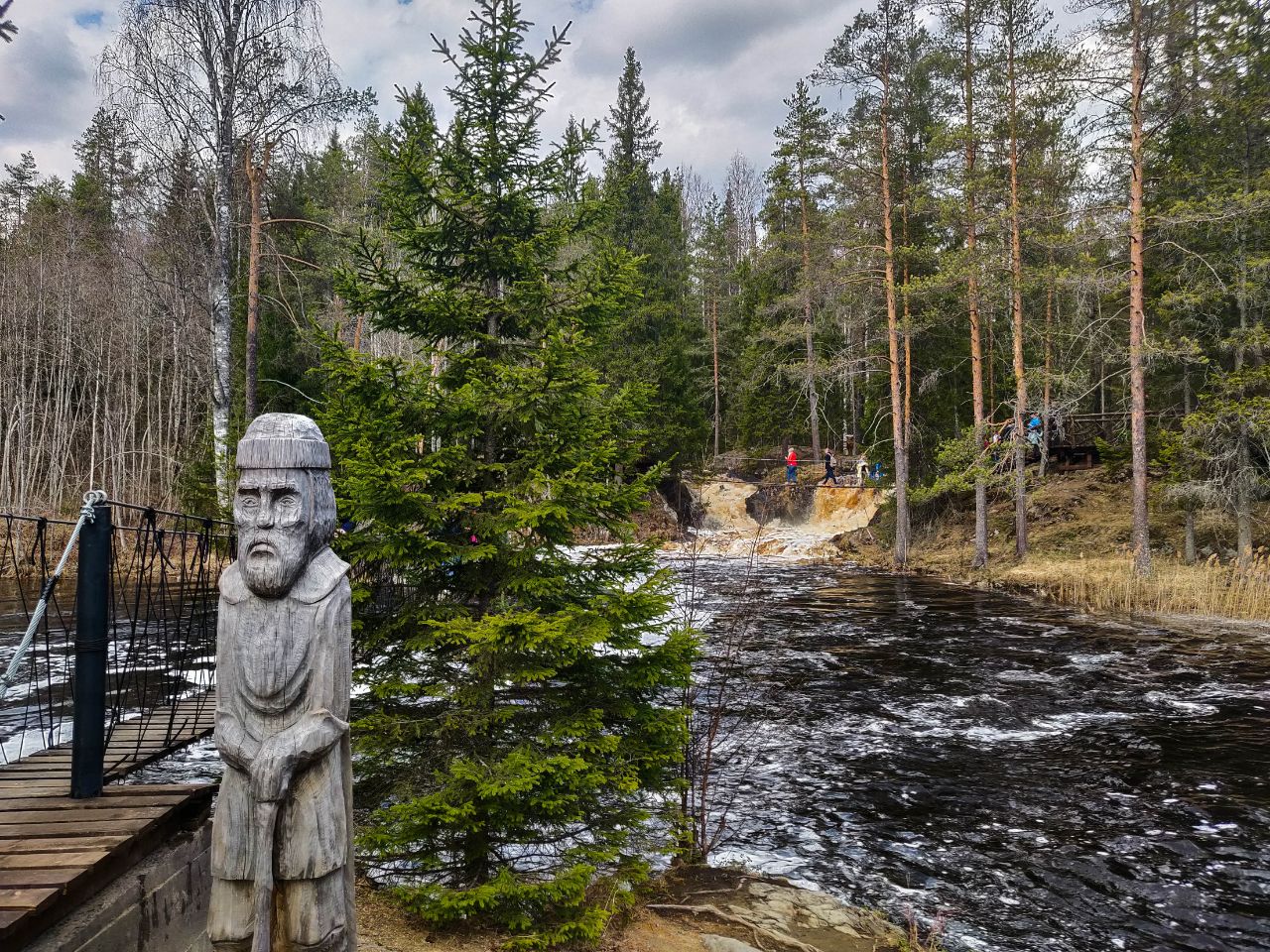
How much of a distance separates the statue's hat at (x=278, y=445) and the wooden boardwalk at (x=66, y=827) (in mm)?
1946

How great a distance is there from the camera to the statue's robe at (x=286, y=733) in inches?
119

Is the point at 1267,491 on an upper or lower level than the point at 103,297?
lower

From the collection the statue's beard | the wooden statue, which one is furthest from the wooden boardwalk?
the statue's beard

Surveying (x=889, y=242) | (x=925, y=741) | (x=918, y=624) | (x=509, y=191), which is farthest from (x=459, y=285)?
(x=889, y=242)

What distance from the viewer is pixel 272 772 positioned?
118 inches

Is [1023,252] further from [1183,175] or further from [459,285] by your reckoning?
[459,285]

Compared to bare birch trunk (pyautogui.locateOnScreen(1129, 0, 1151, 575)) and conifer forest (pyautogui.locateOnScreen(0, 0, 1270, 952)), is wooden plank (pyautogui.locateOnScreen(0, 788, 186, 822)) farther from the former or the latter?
bare birch trunk (pyautogui.locateOnScreen(1129, 0, 1151, 575))

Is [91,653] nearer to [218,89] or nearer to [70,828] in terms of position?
[70,828]

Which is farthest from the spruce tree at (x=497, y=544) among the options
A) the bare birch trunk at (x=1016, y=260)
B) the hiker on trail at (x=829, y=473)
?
the hiker on trail at (x=829, y=473)

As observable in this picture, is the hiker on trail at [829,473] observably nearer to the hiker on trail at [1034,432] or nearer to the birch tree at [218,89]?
the hiker on trail at [1034,432]

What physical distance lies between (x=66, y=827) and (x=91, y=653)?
0.86 metres

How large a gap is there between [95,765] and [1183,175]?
22.1 metres

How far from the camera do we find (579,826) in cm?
591

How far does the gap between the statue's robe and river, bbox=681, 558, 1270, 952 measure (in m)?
4.49
